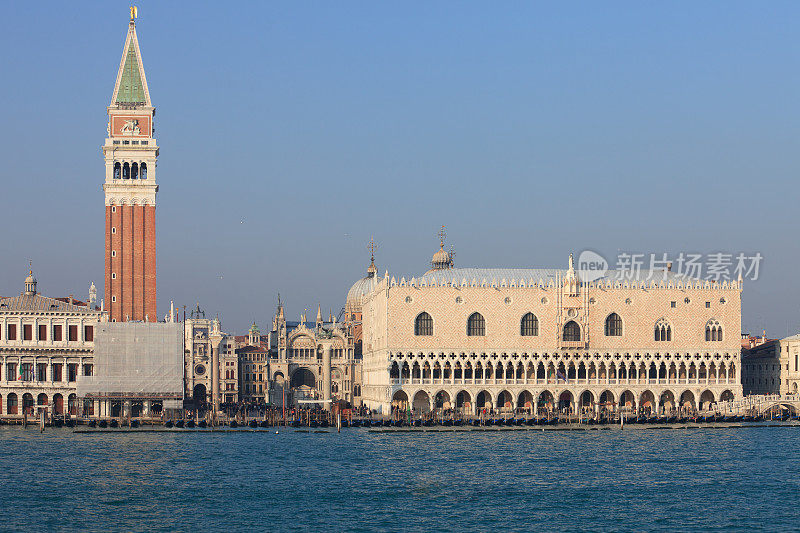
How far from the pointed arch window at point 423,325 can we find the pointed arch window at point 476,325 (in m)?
3.16

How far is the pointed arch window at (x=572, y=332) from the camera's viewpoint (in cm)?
10144

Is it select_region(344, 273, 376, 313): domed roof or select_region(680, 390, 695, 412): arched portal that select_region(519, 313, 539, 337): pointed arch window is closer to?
select_region(680, 390, 695, 412): arched portal

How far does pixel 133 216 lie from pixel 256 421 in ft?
71.2

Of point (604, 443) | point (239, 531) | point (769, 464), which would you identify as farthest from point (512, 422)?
point (239, 531)

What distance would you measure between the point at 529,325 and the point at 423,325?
8633 millimetres

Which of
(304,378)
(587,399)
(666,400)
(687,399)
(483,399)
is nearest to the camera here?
(483,399)

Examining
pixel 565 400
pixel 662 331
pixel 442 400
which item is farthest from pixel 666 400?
pixel 442 400

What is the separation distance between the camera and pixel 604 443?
7894 centimetres

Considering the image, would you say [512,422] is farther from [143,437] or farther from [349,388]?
[349,388]

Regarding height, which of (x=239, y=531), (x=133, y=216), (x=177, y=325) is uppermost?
(x=133, y=216)

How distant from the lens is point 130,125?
105 metres

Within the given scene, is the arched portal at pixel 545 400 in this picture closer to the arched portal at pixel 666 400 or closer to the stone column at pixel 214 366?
the arched portal at pixel 666 400

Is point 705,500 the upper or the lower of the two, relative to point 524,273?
lower

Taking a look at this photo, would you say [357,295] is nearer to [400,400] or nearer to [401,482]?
[400,400]
